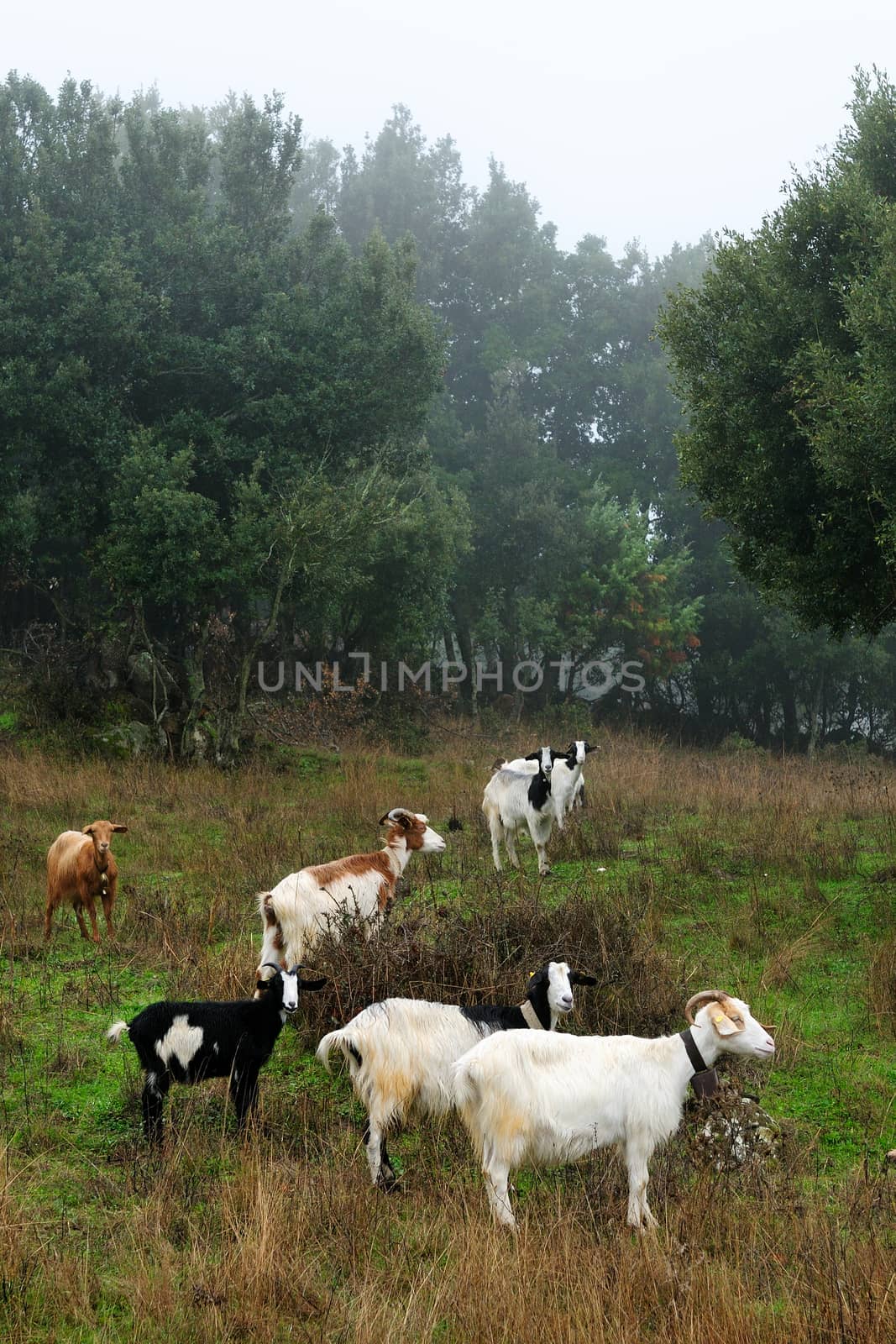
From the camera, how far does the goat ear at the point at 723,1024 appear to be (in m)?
6.27

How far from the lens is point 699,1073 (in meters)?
6.50

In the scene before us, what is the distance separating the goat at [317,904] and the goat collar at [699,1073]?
9.17 feet

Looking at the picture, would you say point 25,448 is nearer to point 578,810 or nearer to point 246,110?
point 246,110

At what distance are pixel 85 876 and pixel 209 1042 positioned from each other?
16.2 feet

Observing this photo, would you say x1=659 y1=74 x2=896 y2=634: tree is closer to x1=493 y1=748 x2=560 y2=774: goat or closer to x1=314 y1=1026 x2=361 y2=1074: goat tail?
x1=493 y1=748 x2=560 y2=774: goat

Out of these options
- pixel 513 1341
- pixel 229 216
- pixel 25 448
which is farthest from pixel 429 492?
pixel 513 1341

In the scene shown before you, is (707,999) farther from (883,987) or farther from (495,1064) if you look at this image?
(883,987)

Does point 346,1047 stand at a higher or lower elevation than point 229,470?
lower

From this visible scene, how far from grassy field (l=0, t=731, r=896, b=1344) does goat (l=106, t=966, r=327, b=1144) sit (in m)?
0.18

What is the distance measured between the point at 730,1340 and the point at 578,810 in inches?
506

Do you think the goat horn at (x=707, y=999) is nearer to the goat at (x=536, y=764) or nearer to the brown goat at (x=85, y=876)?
the brown goat at (x=85, y=876)

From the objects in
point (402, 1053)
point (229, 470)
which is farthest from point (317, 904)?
point (229, 470)

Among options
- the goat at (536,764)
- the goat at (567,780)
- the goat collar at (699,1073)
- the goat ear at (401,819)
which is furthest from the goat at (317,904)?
the goat at (567,780)

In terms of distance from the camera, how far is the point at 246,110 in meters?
28.3
